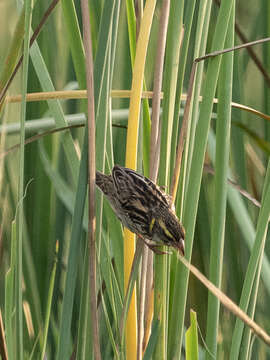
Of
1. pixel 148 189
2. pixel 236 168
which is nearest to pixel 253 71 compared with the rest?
pixel 236 168

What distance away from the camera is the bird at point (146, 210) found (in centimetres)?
90

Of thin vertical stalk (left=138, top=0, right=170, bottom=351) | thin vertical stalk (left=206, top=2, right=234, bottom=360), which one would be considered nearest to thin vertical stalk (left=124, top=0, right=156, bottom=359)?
thin vertical stalk (left=138, top=0, right=170, bottom=351)

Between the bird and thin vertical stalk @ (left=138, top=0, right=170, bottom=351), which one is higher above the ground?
thin vertical stalk @ (left=138, top=0, right=170, bottom=351)

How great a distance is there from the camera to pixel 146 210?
0.93 meters

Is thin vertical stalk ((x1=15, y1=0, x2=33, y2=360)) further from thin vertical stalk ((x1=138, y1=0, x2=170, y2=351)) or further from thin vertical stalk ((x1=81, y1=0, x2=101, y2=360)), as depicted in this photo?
thin vertical stalk ((x1=138, y1=0, x2=170, y2=351))

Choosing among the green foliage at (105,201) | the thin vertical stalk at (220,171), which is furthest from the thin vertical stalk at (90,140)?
the thin vertical stalk at (220,171)

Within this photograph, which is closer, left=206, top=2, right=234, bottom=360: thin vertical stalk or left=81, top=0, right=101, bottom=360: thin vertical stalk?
left=81, top=0, right=101, bottom=360: thin vertical stalk

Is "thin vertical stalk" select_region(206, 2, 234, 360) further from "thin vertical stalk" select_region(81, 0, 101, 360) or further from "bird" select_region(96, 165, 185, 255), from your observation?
"thin vertical stalk" select_region(81, 0, 101, 360)

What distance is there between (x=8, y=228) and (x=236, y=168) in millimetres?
594

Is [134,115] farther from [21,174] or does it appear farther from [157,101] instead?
[21,174]

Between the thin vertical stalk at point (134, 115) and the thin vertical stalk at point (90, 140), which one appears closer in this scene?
the thin vertical stalk at point (90, 140)

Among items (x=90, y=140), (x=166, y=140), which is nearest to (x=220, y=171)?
(x=166, y=140)

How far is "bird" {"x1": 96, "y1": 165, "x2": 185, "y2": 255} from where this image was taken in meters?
0.90

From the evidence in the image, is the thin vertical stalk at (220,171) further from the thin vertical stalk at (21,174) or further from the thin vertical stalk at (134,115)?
the thin vertical stalk at (21,174)
